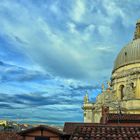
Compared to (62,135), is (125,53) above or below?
above

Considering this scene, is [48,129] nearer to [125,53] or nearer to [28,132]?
[28,132]

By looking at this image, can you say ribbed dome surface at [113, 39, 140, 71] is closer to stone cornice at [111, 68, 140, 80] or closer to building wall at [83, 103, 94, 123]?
stone cornice at [111, 68, 140, 80]

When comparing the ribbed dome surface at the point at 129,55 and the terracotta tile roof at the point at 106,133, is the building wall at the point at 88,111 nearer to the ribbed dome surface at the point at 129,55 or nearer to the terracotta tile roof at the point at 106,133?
the ribbed dome surface at the point at 129,55

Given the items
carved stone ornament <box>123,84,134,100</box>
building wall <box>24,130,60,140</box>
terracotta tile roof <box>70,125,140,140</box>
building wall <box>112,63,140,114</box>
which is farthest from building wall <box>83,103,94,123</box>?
terracotta tile roof <box>70,125,140,140</box>

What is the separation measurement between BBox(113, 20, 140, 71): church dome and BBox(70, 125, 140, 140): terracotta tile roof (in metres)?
60.3

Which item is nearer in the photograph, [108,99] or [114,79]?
[108,99]

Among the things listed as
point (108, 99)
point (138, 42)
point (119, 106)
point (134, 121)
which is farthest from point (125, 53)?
point (134, 121)

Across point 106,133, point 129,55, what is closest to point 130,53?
point 129,55

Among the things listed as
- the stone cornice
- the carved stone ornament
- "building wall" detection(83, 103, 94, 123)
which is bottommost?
"building wall" detection(83, 103, 94, 123)

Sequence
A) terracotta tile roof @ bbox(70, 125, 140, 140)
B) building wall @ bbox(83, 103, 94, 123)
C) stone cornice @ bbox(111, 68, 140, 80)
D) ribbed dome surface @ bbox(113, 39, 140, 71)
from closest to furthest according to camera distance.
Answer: terracotta tile roof @ bbox(70, 125, 140, 140)
stone cornice @ bbox(111, 68, 140, 80)
building wall @ bbox(83, 103, 94, 123)
ribbed dome surface @ bbox(113, 39, 140, 71)

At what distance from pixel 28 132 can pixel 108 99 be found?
188 feet

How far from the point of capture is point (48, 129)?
2230 cm

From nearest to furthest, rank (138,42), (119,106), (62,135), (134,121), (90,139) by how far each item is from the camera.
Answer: (90,139), (62,135), (134,121), (119,106), (138,42)

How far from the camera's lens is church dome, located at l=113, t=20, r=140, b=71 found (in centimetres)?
8232
